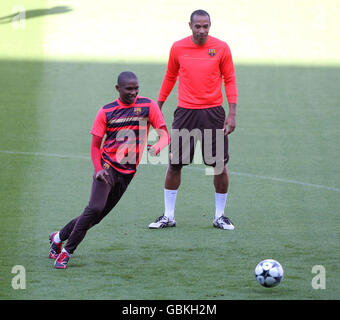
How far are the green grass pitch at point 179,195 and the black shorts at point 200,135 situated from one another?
77 centimetres

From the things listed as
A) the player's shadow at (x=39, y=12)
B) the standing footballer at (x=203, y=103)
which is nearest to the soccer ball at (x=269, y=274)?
the standing footballer at (x=203, y=103)

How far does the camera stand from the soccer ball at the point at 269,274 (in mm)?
6844

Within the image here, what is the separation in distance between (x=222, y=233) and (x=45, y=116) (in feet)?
21.4

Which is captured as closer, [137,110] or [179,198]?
[137,110]

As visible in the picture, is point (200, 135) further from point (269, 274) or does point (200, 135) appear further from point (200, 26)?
point (269, 274)

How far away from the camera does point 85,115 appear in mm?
14883

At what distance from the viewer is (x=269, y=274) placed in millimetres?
6852

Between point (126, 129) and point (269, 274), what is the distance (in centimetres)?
190

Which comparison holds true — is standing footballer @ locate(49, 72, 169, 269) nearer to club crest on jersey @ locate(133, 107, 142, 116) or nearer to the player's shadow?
club crest on jersey @ locate(133, 107, 142, 116)

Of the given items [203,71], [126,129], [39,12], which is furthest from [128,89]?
[39,12]

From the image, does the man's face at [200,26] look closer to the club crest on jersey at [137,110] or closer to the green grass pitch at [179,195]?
the club crest on jersey at [137,110]

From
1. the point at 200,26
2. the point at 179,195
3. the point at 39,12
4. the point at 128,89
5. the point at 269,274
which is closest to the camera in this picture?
the point at 269,274

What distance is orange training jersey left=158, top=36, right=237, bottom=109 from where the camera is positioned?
358 inches

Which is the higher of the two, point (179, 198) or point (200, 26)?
point (200, 26)
